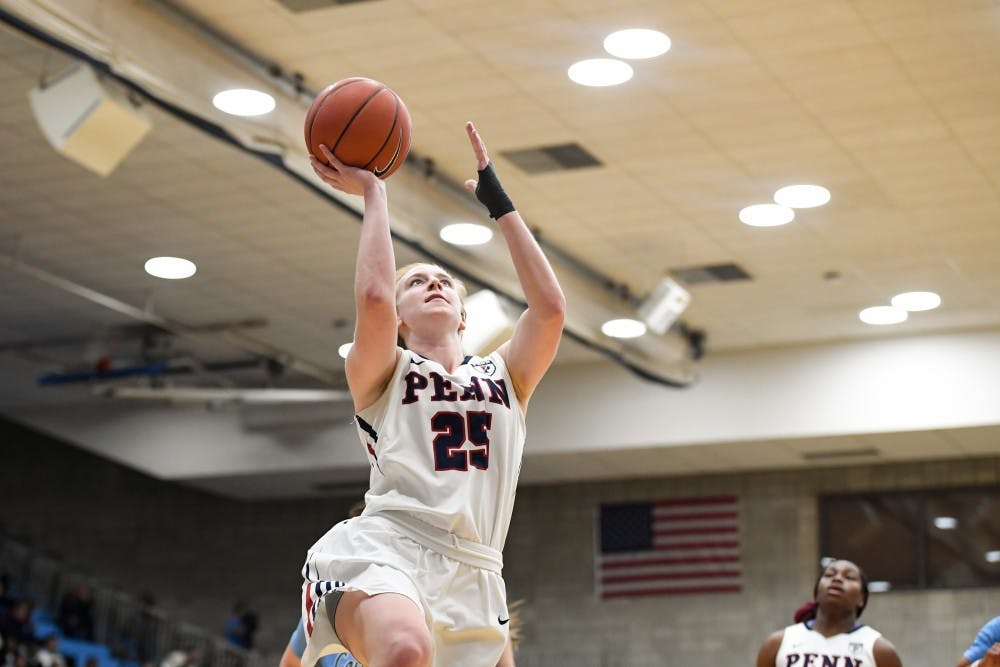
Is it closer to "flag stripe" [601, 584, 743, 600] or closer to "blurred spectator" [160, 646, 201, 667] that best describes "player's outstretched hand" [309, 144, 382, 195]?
"flag stripe" [601, 584, 743, 600]

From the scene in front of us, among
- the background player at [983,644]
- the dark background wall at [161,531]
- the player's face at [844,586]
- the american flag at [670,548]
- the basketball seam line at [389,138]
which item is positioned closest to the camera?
the basketball seam line at [389,138]

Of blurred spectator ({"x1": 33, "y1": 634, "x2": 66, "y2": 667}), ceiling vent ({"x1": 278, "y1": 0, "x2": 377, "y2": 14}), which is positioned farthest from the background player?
blurred spectator ({"x1": 33, "y1": 634, "x2": 66, "y2": 667})

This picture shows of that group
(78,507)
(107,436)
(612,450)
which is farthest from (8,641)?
(612,450)

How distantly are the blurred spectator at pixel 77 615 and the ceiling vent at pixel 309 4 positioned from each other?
15201 mm

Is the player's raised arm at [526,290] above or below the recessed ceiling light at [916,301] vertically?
below

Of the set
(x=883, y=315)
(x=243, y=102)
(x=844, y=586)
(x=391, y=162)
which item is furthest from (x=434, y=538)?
(x=883, y=315)

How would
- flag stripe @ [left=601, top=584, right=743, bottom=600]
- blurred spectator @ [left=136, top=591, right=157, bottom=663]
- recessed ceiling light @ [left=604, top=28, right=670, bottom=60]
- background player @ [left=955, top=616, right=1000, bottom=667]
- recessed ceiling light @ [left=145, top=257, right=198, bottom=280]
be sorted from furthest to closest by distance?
blurred spectator @ [left=136, top=591, right=157, bottom=663] < flag stripe @ [left=601, top=584, right=743, bottom=600] < recessed ceiling light @ [left=145, top=257, right=198, bottom=280] < recessed ceiling light @ [left=604, top=28, right=670, bottom=60] < background player @ [left=955, top=616, right=1000, bottom=667]

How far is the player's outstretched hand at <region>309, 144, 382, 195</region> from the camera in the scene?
4332 mm

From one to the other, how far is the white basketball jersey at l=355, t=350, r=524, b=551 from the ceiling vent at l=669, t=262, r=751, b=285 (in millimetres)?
10970

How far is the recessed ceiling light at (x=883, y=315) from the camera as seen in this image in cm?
1644

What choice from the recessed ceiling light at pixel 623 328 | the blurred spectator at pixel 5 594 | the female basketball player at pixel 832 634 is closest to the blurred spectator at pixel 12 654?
the blurred spectator at pixel 5 594

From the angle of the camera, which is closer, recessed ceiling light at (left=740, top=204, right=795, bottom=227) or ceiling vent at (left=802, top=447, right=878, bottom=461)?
recessed ceiling light at (left=740, top=204, right=795, bottom=227)

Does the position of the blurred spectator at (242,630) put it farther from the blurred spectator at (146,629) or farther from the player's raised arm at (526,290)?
the player's raised arm at (526,290)

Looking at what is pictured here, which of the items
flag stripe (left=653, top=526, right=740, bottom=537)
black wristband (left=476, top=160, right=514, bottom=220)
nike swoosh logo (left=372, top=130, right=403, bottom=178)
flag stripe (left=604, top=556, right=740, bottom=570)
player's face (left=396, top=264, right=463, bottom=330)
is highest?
flag stripe (left=653, top=526, right=740, bottom=537)
